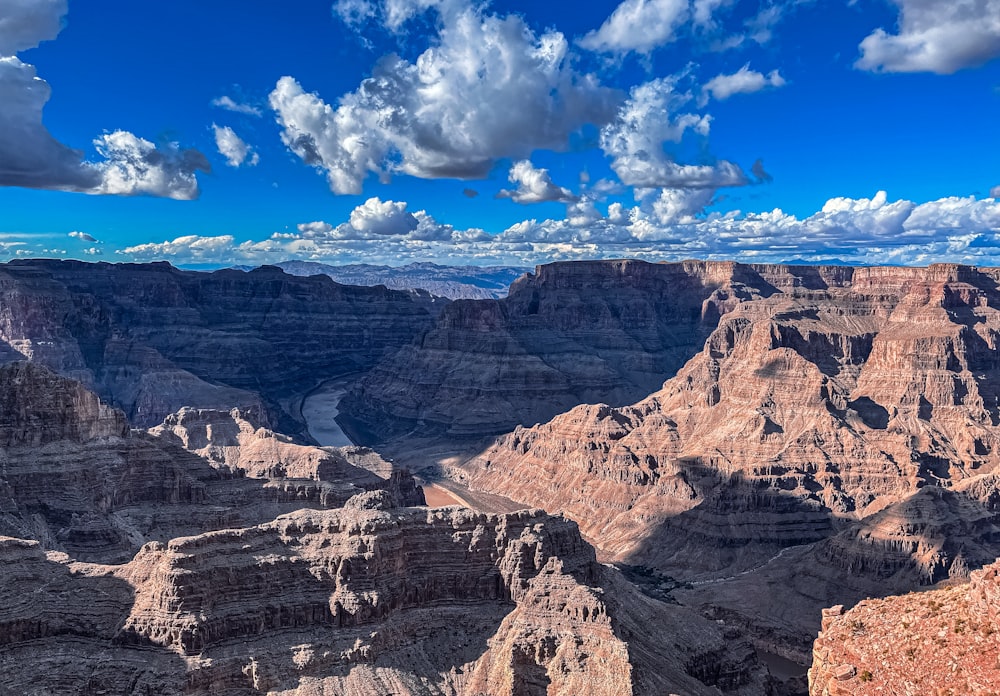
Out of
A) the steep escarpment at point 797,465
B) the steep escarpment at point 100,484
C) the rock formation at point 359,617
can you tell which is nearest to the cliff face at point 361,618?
the rock formation at point 359,617

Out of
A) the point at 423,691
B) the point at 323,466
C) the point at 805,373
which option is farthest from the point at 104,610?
the point at 805,373

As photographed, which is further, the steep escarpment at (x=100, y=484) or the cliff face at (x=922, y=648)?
the steep escarpment at (x=100, y=484)

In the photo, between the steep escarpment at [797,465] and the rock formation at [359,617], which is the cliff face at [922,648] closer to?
the rock formation at [359,617]

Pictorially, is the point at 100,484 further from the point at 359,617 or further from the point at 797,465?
the point at 797,465

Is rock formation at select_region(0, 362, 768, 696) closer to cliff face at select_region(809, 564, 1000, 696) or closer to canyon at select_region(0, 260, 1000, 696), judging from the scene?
canyon at select_region(0, 260, 1000, 696)

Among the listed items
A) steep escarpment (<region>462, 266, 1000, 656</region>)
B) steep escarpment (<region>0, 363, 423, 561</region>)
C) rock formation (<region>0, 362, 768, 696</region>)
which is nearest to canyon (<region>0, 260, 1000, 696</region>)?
rock formation (<region>0, 362, 768, 696</region>)

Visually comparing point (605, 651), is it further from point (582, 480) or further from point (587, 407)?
point (587, 407)

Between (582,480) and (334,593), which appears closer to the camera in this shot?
(334,593)
